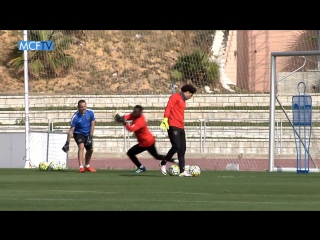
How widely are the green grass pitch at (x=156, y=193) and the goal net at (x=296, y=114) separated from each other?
522 centimetres

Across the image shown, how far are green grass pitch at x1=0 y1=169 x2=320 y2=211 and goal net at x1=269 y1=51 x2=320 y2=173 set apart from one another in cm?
522

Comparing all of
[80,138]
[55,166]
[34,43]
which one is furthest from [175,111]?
[34,43]

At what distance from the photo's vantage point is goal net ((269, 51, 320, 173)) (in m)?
25.6

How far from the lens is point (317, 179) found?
2031cm

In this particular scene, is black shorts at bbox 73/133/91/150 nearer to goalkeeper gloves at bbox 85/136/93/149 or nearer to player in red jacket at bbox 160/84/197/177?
goalkeeper gloves at bbox 85/136/93/149

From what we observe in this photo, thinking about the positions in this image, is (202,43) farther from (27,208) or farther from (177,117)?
(27,208)

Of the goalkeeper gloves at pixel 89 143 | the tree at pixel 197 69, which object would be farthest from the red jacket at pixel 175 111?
the tree at pixel 197 69

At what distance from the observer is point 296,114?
25.8m

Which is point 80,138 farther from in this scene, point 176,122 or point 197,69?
point 197,69

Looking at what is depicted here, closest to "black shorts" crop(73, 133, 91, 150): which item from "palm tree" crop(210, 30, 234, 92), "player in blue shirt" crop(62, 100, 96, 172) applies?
"player in blue shirt" crop(62, 100, 96, 172)

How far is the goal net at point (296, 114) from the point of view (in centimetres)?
2564

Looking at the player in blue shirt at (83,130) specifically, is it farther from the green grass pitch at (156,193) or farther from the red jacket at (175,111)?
the red jacket at (175,111)

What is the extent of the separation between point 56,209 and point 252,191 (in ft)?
15.2

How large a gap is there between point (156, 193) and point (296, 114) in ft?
35.3
